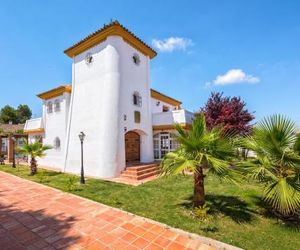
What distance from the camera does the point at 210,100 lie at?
498 inches

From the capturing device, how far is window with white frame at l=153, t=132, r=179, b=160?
1480 cm

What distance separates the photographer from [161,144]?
15.1m

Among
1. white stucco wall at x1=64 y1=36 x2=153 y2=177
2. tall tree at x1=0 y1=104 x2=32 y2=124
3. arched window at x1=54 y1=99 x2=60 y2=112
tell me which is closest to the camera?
white stucco wall at x1=64 y1=36 x2=153 y2=177

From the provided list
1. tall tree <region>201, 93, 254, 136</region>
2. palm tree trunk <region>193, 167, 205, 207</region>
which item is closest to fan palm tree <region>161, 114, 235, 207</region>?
palm tree trunk <region>193, 167, 205, 207</region>

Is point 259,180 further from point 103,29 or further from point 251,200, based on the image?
point 103,29

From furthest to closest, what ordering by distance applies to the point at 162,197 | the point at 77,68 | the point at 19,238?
the point at 77,68 < the point at 162,197 < the point at 19,238

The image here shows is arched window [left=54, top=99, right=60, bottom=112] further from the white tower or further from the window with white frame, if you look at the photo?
the window with white frame

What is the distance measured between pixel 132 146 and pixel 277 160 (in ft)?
33.6

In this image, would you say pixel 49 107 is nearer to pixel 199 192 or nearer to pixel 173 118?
pixel 173 118

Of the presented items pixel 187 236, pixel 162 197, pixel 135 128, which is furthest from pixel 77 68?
pixel 187 236

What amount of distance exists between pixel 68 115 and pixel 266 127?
13510mm

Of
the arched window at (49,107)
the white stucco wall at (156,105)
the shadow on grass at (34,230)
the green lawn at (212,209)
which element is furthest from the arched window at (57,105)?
the shadow on grass at (34,230)

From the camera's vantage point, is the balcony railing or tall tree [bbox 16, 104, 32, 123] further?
tall tree [bbox 16, 104, 32, 123]

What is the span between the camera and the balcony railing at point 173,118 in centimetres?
1385
